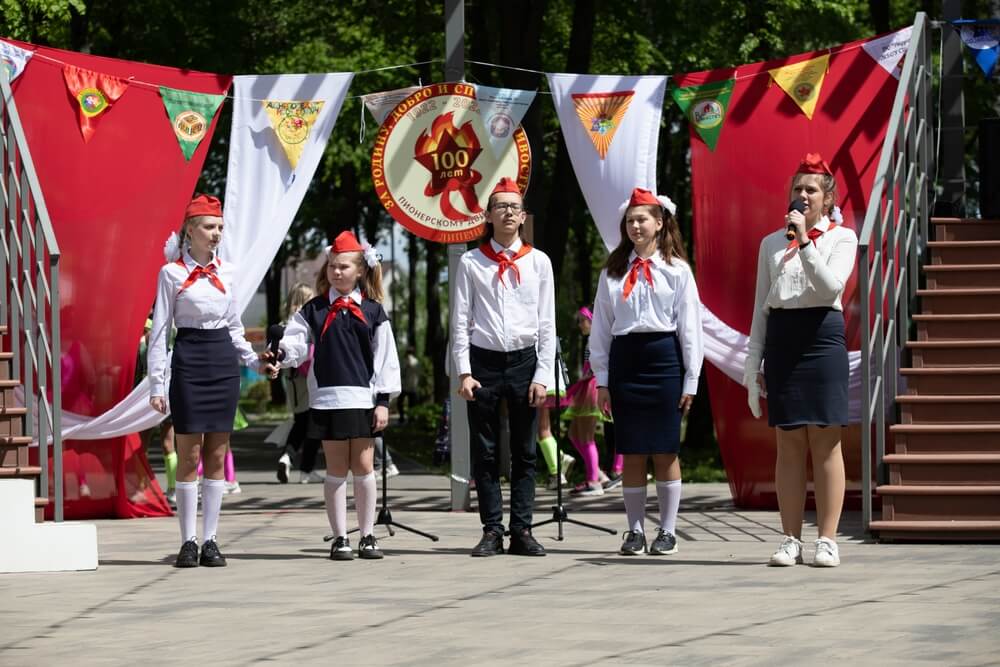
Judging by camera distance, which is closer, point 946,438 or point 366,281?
point 366,281

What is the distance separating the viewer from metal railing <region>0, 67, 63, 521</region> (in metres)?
8.88

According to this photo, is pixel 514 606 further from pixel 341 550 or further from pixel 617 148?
pixel 617 148

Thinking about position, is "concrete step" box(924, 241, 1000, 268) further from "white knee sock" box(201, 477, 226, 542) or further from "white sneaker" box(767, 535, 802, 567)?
"white knee sock" box(201, 477, 226, 542)

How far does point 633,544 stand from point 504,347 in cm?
127

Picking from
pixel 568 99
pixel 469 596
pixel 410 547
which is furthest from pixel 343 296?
pixel 568 99

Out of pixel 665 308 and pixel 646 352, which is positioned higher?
pixel 665 308

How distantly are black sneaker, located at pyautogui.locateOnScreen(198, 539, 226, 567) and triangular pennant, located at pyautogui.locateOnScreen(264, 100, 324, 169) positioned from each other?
355cm

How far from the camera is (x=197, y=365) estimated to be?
28.9 ft

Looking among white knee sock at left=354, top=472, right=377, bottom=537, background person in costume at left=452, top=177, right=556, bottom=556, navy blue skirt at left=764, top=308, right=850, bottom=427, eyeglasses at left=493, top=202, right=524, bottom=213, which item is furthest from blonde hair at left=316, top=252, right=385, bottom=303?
navy blue skirt at left=764, top=308, right=850, bottom=427

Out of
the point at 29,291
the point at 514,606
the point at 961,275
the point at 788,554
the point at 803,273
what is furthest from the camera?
the point at 961,275

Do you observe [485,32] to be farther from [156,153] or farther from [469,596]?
[469,596]

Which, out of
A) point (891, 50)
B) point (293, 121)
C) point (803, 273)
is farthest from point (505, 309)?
point (891, 50)

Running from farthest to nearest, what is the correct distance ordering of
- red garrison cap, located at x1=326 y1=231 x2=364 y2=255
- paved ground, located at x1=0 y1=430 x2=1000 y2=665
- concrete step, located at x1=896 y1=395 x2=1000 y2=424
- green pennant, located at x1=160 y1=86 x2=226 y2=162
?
1. green pennant, located at x1=160 y1=86 x2=226 y2=162
2. concrete step, located at x1=896 y1=395 x2=1000 y2=424
3. red garrison cap, located at x1=326 y1=231 x2=364 y2=255
4. paved ground, located at x1=0 y1=430 x2=1000 y2=665

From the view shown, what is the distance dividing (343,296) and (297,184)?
2585mm
